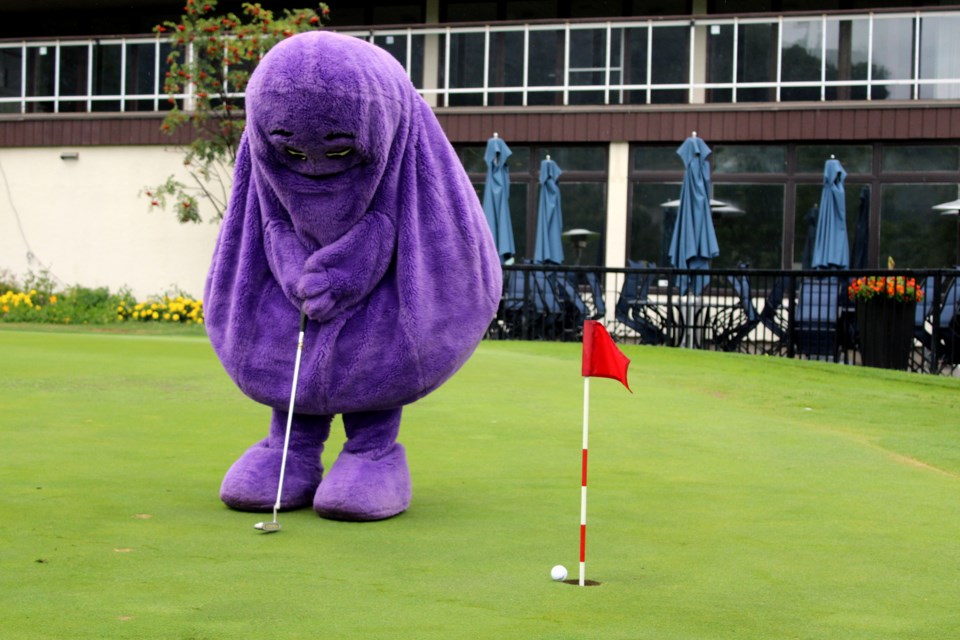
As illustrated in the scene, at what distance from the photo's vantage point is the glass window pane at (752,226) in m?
22.9

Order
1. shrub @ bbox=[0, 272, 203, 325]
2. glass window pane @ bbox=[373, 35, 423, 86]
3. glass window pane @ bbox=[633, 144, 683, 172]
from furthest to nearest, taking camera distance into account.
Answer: glass window pane @ bbox=[373, 35, 423, 86]
glass window pane @ bbox=[633, 144, 683, 172]
shrub @ bbox=[0, 272, 203, 325]

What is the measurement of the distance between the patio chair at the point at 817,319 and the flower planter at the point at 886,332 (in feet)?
1.71

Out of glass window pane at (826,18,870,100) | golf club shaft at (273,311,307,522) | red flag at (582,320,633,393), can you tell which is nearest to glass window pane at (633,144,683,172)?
glass window pane at (826,18,870,100)

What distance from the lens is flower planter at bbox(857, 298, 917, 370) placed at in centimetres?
1478

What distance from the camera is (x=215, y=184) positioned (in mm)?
25266

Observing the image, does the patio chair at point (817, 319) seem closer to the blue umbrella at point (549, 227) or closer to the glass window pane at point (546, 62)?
the blue umbrella at point (549, 227)

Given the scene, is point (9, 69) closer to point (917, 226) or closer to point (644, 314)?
point (644, 314)

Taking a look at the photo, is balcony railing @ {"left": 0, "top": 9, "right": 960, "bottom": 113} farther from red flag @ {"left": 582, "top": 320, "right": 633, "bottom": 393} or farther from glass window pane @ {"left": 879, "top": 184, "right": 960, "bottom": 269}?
red flag @ {"left": 582, "top": 320, "right": 633, "bottom": 393}

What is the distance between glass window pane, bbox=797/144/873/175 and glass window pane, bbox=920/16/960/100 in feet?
4.86

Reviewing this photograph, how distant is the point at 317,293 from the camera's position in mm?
5117

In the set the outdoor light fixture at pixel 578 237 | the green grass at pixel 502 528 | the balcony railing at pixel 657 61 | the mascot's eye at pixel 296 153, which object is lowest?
the green grass at pixel 502 528

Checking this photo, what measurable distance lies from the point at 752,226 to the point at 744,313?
17.6ft

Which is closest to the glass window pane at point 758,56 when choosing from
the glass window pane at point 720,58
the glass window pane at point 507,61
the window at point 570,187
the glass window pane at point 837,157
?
the glass window pane at point 720,58

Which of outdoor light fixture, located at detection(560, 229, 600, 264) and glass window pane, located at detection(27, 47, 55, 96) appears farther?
glass window pane, located at detection(27, 47, 55, 96)
